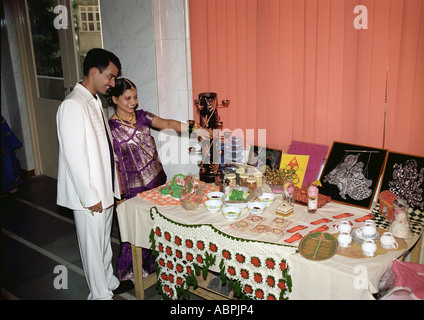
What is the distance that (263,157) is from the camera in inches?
113

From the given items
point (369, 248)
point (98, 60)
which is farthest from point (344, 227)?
point (98, 60)

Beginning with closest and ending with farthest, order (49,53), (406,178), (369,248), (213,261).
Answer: (369,248) → (213,261) → (406,178) → (49,53)

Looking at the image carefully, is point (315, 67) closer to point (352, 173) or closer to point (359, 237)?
point (352, 173)

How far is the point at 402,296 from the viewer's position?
5.78ft

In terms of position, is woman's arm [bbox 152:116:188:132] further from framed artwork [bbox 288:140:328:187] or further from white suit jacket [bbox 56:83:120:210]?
framed artwork [bbox 288:140:328:187]

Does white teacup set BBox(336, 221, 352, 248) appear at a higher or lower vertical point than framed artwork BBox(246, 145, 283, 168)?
lower

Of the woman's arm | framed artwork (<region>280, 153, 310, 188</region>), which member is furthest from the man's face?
framed artwork (<region>280, 153, 310, 188</region>)

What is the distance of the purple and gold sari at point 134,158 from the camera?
2730 millimetres

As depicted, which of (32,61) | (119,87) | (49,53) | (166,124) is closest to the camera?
(119,87)

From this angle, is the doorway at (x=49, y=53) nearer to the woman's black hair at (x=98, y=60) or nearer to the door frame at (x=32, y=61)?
the door frame at (x=32, y=61)

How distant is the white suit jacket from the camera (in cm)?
233

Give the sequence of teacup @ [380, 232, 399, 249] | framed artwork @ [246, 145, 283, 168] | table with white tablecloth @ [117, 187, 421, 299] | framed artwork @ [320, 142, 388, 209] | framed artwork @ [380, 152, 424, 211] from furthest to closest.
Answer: framed artwork @ [246, 145, 283, 168] → framed artwork @ [320, 142, 388, 209] → framed artwork @ [380, 152, 424, 211] → teacup @ [380, 232, 399, 249] → table with white tablecloth @ [117, 187, 421, 299]

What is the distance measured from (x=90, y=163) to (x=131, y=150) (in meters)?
0.38

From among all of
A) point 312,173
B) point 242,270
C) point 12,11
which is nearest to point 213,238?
point 242,270
